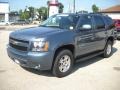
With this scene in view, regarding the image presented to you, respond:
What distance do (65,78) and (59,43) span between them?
109cm

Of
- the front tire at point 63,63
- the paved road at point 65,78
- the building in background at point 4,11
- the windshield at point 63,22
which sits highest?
the building in background at point 4,11

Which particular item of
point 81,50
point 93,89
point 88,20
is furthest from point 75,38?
point 93,89

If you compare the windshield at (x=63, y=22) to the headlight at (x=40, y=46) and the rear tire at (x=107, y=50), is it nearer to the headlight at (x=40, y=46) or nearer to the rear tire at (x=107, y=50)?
the headlight at (x=40, y=46)

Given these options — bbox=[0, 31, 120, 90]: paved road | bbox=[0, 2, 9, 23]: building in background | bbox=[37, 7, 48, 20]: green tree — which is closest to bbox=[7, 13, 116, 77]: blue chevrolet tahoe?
bbox=[0, 31, 120, 90]: paved road

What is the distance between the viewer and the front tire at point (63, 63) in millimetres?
6222

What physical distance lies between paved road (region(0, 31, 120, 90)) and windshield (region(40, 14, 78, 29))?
150 centimetres

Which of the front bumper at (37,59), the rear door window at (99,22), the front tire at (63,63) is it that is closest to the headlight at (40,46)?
the front bumper at (37,59)

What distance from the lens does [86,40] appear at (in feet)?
23.8

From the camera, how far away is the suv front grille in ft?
19.7

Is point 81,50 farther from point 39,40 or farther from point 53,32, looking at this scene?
point 39,40

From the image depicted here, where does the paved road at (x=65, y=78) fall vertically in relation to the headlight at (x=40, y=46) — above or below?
below

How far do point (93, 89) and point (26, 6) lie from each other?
99.7m

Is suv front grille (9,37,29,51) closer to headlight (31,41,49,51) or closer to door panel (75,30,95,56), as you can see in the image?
headlight (31,41,49,51)

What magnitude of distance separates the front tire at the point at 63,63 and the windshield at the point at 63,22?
2.94 ft
